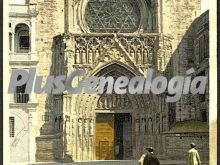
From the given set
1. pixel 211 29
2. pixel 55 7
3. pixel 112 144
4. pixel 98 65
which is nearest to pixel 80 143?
pixel 112 144

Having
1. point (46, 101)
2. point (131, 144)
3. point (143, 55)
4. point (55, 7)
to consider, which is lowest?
point (131, 144)

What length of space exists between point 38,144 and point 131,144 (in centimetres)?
493

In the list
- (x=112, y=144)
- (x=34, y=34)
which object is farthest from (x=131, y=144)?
(x=34, y=34)

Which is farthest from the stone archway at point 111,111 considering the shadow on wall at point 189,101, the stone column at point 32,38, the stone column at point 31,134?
the stone column at point 32,38

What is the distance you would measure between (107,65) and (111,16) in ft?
8.81

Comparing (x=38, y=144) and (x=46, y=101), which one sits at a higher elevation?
(x=46, y=101)

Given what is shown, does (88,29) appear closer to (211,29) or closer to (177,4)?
(177,4)

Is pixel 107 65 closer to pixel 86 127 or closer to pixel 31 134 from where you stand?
pixel 86 127

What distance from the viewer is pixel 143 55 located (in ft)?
114

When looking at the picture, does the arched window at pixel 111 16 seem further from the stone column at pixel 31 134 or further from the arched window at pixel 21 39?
the stone column at pixel 31 134

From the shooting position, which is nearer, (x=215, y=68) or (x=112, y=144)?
(x=215, y=68)

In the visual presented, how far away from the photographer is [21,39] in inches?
1316

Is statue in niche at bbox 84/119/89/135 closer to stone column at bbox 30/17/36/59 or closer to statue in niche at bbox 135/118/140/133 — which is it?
statue in niche at bbox 135/118/140/133

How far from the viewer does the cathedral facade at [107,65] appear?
33.3m
